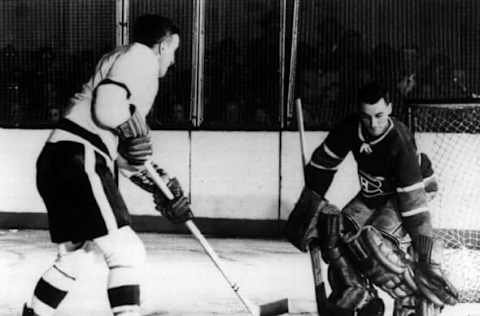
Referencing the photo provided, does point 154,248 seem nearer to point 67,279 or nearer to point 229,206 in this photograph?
point 229,206

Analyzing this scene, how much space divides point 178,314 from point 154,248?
4.08 feet

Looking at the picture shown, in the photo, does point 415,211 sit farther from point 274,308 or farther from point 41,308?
point 41,308

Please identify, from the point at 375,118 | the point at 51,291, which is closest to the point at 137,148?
the point at 51,291

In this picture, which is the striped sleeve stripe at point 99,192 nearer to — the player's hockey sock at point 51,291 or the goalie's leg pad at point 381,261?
the player's hockey sock at point 51,291

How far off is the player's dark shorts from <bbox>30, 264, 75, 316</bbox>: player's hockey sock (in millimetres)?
118

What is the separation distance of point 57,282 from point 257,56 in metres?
2.15

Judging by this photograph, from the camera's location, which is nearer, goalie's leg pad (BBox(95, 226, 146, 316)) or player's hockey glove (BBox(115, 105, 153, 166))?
goalie's leg pad (BBox(95, 226, 146, 316))

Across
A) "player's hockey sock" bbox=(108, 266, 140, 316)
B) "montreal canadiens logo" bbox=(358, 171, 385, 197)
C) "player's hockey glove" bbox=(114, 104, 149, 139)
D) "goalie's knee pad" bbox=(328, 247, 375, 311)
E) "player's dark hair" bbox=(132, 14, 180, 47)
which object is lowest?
"goalie's knee pad" bbox=(328, 247, 375, 311)

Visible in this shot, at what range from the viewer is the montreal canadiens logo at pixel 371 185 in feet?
8.86

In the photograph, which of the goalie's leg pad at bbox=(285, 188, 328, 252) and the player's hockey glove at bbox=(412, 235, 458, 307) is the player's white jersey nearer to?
the goalie's leg pad at bbox=(285, 188, 328, 252)

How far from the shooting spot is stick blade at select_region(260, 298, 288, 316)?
8.90 feet

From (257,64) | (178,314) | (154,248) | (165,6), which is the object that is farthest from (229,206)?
(178,314)

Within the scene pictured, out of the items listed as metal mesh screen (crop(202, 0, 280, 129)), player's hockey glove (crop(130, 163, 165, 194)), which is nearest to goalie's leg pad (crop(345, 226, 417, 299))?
player's hockey glove (crop(130, 163, 165, 194))

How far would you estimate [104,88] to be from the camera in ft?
7.62
